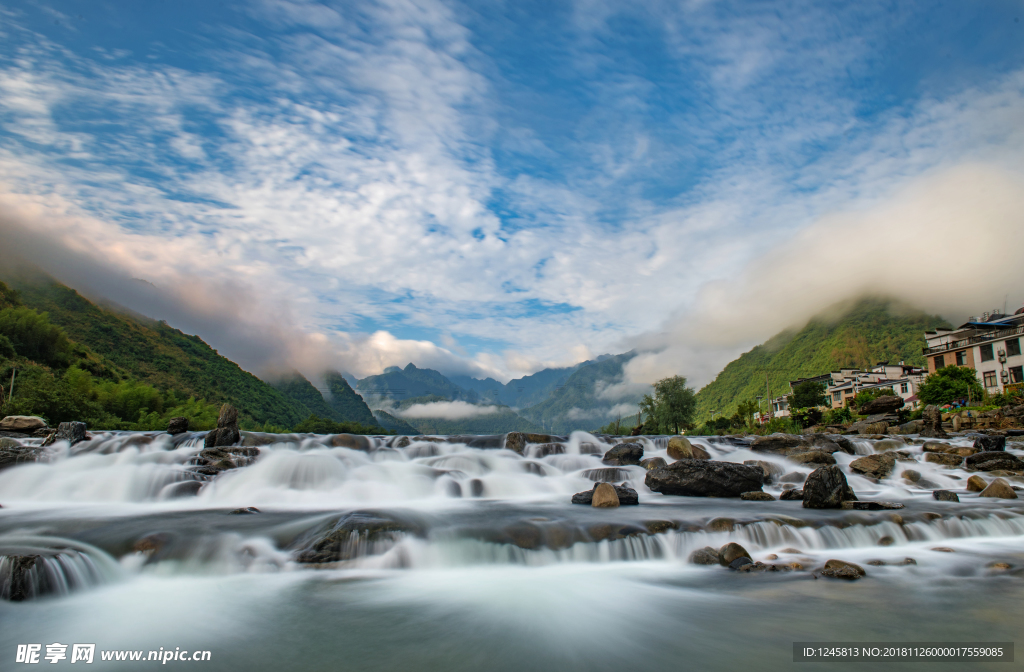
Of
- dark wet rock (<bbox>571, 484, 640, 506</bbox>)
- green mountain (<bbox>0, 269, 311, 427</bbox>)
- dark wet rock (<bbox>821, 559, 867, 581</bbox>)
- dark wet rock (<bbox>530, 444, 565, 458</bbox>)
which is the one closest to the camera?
dark wet rock (<bbox>821, 559, 867, 581</bbox>)

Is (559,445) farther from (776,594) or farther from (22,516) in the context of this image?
(22,516)

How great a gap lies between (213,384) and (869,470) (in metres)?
90.0

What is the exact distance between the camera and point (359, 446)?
24.8 meters

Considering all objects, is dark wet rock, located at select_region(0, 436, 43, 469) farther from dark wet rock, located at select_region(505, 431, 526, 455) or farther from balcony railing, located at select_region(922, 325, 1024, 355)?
balcony railing, located at select_region(922, 325, 1024, 355)

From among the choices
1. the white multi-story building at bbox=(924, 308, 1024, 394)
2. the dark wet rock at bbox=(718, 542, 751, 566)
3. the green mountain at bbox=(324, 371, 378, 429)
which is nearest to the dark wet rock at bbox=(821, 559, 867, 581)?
the dark wet rock at bbox=(718, 542, 751, 566)

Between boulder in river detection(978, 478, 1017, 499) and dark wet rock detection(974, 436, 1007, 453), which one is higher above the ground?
dark wet rock detection(974, 436, 1007, 453)

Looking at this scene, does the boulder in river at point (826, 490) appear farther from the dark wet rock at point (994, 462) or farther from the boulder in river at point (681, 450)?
the dark wet rock at point (994, 462)

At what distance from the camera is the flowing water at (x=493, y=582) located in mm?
6516

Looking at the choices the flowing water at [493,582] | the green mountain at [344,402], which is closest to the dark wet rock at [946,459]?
the flowing water at [493,582]

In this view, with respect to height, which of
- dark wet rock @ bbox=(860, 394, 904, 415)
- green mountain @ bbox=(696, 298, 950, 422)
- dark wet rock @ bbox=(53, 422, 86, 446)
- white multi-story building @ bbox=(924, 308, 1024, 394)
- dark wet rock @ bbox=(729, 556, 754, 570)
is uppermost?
green mountain @ bbox=(696, 298, 950, 422)

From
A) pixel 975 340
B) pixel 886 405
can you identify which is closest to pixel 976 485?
pixel 886 405

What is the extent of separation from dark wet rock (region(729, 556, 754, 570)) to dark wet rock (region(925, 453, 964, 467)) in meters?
20.2

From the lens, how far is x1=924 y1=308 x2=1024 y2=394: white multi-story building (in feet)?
165

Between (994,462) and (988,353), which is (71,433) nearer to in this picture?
(994,462)
